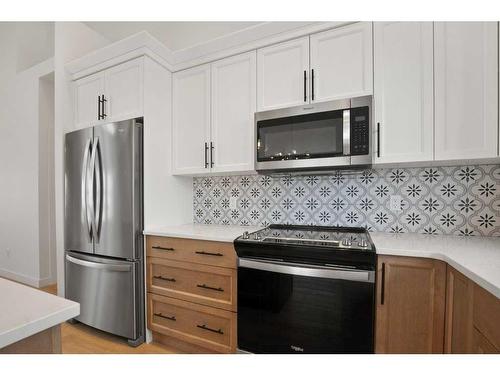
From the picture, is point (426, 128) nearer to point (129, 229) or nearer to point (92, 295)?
point (129, 229)

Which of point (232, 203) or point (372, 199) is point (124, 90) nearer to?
point (232, 203)

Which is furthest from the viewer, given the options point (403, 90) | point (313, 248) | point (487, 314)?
point (403, 90)

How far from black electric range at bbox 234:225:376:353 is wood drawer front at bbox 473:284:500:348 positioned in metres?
0.40

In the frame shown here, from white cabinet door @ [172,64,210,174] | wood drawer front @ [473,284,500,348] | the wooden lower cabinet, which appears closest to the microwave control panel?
the wooden lower cabinet

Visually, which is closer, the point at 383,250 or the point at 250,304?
the point at 383,250

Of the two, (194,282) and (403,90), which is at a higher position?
(403,90)

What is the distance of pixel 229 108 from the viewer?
1.99 m

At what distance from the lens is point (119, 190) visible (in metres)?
1.90

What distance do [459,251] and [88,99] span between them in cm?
293

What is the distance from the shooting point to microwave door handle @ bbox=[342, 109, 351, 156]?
1.55 meters

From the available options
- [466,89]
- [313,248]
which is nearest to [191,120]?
[313,248]

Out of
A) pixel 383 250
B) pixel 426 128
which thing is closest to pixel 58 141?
pixel 383 250

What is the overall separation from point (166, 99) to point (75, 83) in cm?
96
